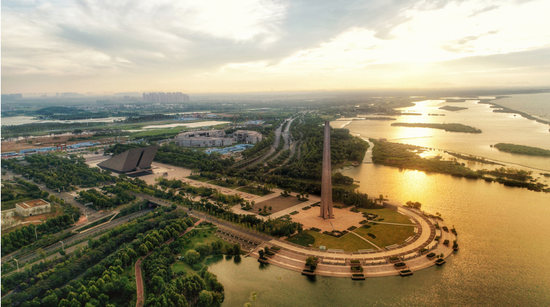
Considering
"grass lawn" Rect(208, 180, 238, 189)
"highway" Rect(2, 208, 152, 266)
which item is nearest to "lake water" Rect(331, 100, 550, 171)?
"grass lawn" Rect(208, 180, 238, 189)

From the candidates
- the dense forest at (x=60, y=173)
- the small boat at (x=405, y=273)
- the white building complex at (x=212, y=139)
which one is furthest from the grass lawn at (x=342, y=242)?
the white building complex at (x=212, y=139)

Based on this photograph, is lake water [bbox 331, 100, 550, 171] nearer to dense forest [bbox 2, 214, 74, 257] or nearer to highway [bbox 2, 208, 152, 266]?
highway [bbox 2, 208, 152, 266]

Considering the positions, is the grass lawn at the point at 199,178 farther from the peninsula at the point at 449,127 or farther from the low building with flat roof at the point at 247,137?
the peninsula at the point at 449,127

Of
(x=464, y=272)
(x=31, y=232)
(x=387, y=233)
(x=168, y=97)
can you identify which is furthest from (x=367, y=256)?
(x=168, y=97)

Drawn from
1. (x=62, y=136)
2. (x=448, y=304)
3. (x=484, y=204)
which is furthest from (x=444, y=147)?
(x=62, y=136)

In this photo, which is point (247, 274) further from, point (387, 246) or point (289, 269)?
point (387, 246)

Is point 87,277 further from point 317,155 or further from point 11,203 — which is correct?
point 317,155
